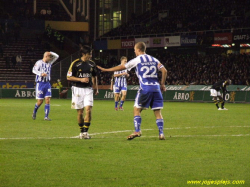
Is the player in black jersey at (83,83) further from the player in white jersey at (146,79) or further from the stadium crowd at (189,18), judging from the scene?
the stadium crowd at (189,18)

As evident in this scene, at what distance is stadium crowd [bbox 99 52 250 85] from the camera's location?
151 ft

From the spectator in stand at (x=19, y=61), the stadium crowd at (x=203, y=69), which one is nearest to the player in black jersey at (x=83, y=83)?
the stadium crowd at (x=203, y=69)

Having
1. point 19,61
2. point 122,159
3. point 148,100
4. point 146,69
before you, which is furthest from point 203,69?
point 122,159

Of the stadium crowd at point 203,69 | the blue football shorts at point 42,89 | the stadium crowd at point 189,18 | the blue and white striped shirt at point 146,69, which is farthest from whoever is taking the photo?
the stadium crowd at point 189,18

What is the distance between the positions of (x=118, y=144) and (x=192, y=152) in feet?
6.45

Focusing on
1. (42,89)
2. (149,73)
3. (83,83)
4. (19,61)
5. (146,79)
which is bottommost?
(42,89)

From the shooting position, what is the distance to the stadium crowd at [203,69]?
46156 mm

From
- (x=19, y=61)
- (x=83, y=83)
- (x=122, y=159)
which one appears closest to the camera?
(x=122, y=159)

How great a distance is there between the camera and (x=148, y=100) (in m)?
12.2

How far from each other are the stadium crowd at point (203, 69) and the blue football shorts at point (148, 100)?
107 ft

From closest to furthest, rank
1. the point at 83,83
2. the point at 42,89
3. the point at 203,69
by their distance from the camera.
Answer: the point at 83,83 < the point at 42,89 < the point at 203,69

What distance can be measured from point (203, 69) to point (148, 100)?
38165 mm

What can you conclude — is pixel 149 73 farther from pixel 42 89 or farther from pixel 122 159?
pixel 42 89

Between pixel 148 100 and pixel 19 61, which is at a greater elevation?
pixel 19 61
